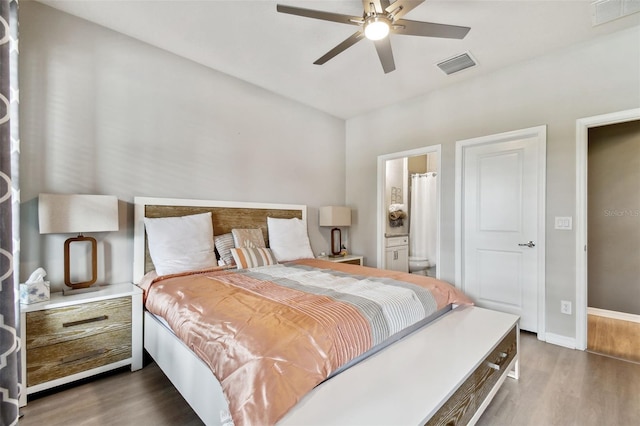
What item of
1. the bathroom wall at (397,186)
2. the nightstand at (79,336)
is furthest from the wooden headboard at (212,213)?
the bathroom wall at (397,186)

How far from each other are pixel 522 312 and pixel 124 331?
11.6 feet

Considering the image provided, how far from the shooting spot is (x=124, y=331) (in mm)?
2070

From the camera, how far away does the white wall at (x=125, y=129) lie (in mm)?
2107

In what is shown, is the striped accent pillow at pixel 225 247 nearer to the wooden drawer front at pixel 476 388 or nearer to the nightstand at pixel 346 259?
the nightstand at pixel 346 259

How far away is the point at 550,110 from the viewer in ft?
8.86

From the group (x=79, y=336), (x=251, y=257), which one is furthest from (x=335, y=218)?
(x=79, y=336)

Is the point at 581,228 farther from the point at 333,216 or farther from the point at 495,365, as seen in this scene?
the point at 333,216

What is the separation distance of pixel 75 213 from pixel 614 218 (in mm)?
5323

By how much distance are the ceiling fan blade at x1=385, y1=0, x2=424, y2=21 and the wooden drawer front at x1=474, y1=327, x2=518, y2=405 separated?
79.6 inches

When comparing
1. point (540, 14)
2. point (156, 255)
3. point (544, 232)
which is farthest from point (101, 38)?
point (544, 232)

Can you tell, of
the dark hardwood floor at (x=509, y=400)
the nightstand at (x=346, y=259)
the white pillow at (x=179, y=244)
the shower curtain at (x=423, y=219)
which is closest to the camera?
the dark hardwood floor at (x=509, y=400)

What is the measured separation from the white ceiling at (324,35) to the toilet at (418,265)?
Answer: 8.93ft

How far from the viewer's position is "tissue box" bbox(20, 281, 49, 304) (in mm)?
1811

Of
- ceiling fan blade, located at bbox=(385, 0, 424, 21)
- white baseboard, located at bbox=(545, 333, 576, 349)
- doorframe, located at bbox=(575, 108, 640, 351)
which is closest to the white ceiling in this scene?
ceiling fan blade, located at bbox=(385, 0, 424, 21)
